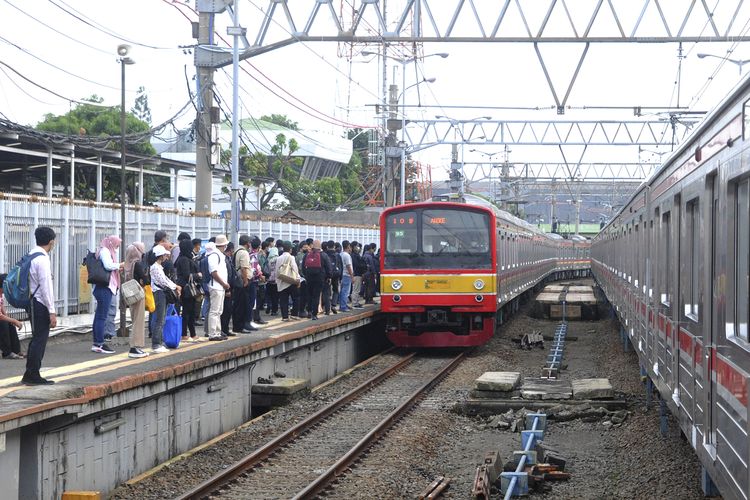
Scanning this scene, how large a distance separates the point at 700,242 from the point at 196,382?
6382mm

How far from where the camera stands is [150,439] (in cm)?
993

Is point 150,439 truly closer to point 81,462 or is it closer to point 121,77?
point 81,462

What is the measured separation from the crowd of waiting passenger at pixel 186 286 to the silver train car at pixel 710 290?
4.85m

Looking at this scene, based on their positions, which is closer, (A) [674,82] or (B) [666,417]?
(B) [666,417]

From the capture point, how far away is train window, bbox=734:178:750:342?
4777mm

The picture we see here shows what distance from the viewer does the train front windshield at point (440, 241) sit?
19.2m

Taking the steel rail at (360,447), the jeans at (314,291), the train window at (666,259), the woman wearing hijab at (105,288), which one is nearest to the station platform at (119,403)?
the woman wearing hijab at (105,288)

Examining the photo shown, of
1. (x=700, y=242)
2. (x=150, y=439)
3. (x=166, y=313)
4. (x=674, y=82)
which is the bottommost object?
(x=150, y=439)

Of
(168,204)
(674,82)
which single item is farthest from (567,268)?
(674,82)

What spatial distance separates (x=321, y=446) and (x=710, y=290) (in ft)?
19.1

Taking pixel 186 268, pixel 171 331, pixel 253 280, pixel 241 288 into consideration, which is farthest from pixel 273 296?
pixel 171 331

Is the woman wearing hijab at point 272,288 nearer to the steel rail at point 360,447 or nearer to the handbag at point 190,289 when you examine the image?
the steel rail at point 360,447

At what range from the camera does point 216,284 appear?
1352 centimetres

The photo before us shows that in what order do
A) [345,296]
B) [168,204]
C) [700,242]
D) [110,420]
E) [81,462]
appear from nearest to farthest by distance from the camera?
[700,242]
[81,462]
[110,420]
[345,296]
[168,204]
